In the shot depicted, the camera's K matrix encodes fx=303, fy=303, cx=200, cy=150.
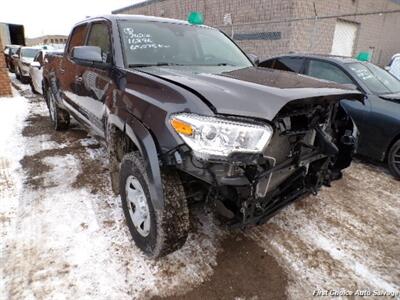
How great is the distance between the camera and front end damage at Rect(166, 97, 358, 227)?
1831mm

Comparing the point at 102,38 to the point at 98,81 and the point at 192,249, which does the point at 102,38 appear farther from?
the point at 192,249

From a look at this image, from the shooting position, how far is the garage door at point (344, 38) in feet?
45.9

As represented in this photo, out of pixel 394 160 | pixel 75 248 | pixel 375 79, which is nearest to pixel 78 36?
pixel 75 248

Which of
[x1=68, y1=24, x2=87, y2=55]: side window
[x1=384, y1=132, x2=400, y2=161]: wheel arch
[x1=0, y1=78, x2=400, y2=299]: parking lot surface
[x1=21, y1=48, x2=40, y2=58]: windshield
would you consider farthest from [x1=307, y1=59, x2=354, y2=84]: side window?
[x1=21, y1=48, x2=40, y2=58]: windshield

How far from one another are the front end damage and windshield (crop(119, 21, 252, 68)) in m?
1.23

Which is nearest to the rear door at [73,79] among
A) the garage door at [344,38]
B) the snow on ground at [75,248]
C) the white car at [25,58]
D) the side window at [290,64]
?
the snow on ground at [75,248]

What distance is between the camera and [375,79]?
15.3 feet

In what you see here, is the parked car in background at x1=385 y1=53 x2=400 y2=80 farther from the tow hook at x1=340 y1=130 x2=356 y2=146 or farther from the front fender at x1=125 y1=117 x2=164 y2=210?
the front fender at x1=125 y1=117 x2=164 y2=210

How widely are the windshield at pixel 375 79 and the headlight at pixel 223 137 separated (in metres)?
3.43

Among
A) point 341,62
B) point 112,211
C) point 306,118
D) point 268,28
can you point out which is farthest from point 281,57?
point 268,28

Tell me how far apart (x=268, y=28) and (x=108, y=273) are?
12.2 meters

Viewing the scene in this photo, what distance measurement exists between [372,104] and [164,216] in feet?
12.0

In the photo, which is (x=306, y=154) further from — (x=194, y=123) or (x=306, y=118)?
(x=194, y=123)

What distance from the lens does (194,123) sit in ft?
5.97
